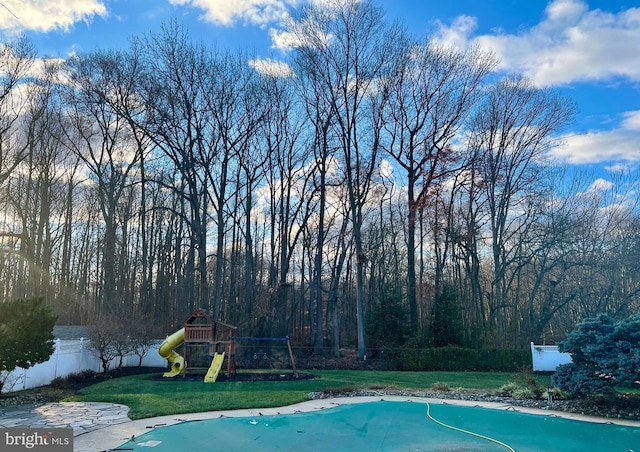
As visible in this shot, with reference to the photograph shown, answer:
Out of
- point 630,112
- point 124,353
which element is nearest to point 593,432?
point 630,112

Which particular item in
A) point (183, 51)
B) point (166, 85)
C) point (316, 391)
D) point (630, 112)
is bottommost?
point (316, 391)

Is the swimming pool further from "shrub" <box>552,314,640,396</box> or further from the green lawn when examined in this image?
the green lawn

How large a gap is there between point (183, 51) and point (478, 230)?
16783 mm

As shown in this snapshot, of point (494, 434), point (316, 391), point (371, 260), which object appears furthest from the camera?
point (371, 260)

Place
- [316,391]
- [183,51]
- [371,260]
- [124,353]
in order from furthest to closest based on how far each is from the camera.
→ [371,260]
[183,51]
[124,353]
[316,391]

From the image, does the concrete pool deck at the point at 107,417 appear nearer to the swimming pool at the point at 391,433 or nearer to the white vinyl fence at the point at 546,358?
the swimming pool at the point at 391,433

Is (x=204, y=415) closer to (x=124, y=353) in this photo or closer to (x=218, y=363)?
(x=218, y=363)

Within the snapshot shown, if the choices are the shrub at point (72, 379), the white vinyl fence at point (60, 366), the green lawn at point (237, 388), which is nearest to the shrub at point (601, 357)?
the green lawn at point (237, 388)

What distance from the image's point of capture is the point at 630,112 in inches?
677

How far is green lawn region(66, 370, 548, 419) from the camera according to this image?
10.0 metres

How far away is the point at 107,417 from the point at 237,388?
482cm

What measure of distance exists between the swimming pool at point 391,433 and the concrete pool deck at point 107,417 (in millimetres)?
302

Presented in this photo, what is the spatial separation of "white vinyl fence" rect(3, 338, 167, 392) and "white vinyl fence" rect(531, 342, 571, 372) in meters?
15.9

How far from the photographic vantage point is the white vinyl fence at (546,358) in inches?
713
